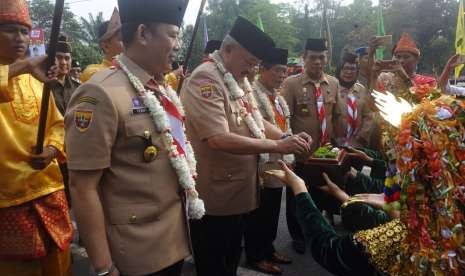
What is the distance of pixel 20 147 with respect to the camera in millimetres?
2436

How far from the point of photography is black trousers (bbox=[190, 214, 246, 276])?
322 centimetres

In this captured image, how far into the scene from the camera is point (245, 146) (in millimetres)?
2904

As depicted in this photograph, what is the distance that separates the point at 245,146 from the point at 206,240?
2.78 ft

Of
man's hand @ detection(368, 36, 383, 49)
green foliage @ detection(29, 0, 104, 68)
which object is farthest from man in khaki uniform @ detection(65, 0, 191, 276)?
green foliage @ detection(29, 0, 104, 68)

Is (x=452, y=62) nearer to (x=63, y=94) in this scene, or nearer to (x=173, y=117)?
(x=173, y=117)

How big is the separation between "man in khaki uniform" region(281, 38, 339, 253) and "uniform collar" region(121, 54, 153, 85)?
3017 mm

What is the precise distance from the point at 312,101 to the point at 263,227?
5.38 ft

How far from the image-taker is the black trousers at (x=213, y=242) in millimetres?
3225

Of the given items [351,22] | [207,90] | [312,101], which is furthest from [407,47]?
[351,22]

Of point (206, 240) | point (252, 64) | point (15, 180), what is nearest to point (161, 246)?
point (15, 180)

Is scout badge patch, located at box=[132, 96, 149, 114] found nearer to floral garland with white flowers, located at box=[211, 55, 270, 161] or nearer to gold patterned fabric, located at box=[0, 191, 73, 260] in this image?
gold patterned fabric, located at box=[0, 191, 73, 260]

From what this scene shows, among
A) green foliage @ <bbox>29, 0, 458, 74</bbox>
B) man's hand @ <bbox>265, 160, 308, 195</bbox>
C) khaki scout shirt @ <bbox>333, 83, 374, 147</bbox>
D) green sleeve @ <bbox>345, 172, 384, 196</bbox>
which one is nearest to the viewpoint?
man's hand @ <bbox>265, 160, 308, 195</bbox>

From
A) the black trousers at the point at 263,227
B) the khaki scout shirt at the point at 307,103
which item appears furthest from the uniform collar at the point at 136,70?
the khaki scout shirt at the point at 307,103

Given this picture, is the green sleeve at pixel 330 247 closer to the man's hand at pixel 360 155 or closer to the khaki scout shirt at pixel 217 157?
the khaki scout shirt at pixel 217 157
